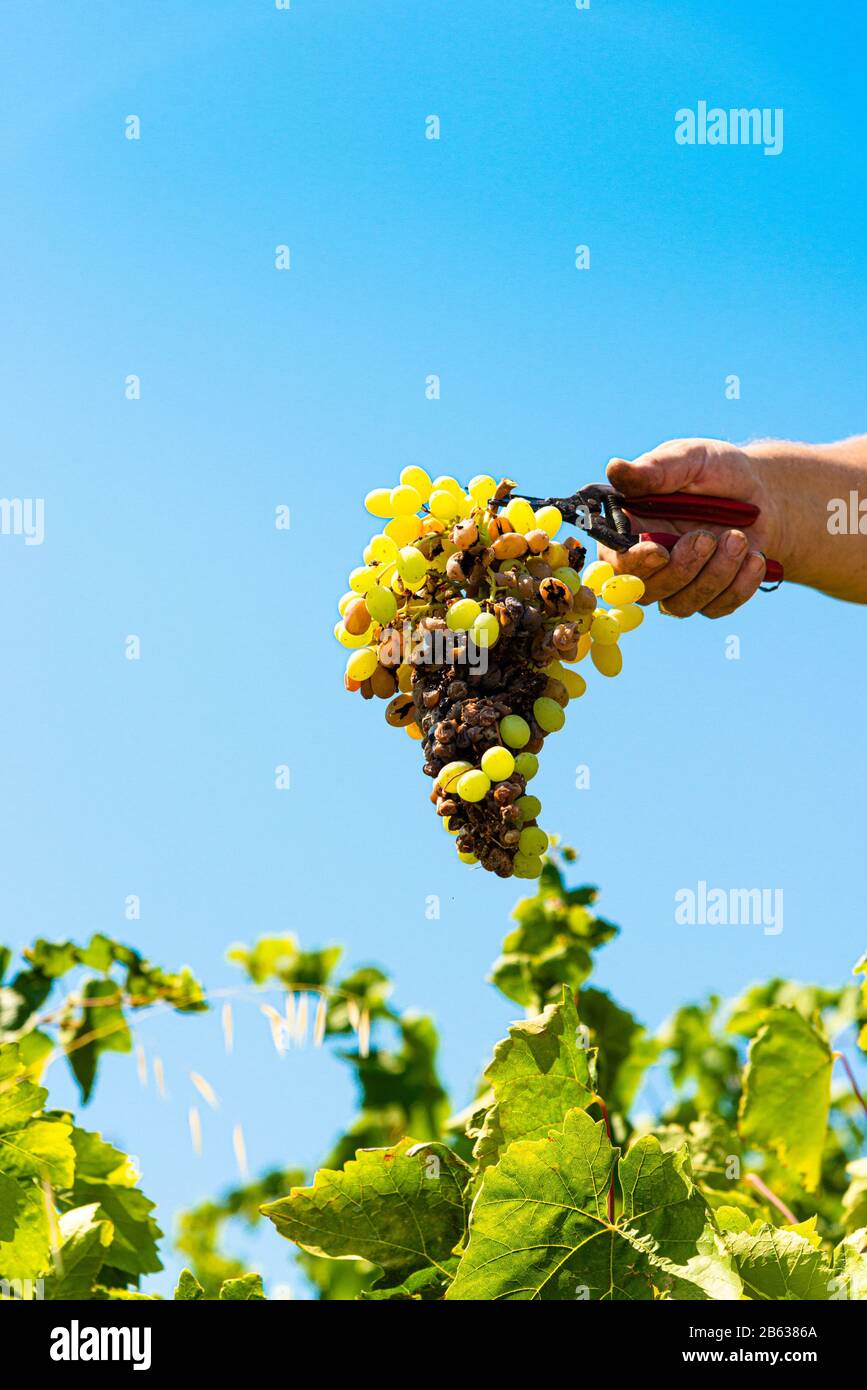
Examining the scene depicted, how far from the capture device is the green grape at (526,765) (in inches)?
78.2

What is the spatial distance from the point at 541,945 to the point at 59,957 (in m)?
1.35

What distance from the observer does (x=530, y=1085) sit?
1.68m

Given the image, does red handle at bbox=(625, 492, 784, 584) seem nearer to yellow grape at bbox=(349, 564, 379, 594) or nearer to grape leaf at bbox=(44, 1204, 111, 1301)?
yellow grape at bbox=(349, 564, 379, 594)

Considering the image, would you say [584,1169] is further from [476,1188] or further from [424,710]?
[424,710]

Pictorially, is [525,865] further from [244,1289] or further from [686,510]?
[686,510]

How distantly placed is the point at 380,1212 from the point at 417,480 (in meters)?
1.15

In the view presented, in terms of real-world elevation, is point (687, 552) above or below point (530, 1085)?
above

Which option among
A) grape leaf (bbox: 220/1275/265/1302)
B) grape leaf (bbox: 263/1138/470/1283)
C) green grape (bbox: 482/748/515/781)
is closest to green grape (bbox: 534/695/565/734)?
green grape (bbox: 482/748/515/781)

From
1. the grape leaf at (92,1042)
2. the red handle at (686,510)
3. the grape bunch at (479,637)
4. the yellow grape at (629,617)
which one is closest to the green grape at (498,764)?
the grape bunch at (479,637)

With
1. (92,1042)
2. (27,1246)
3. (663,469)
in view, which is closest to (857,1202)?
(663,469)

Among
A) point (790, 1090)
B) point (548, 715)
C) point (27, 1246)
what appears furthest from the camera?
point (790, 1090)

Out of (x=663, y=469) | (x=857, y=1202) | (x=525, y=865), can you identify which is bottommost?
(x=857, y=1202)

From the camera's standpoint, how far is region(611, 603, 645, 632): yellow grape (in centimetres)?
226

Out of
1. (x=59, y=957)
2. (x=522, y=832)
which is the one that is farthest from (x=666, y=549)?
(x=59, y=957)
